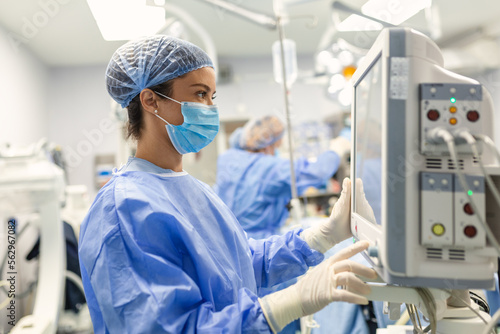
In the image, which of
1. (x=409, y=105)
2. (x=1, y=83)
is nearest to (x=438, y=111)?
(x=409, y=105)

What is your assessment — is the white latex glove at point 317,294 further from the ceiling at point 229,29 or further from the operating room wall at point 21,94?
the operating room wall at point 21,94

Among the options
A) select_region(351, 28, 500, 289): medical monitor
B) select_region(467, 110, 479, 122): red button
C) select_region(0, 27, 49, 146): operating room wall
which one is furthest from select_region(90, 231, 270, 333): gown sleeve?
select_region(0, 27, 49, 146): operating room wall

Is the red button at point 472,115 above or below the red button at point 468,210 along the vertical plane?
above

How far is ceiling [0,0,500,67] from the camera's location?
303 centimetres

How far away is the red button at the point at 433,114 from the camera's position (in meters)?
0.67

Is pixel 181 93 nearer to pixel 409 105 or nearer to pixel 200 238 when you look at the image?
pixel 200 238

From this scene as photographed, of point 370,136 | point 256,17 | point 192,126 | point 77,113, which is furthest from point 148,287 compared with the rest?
point 77,113

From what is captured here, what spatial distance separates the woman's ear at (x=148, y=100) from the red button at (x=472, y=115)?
762 millimetres

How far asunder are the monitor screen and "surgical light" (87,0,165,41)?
3.02ft

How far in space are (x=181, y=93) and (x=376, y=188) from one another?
1.89 ft

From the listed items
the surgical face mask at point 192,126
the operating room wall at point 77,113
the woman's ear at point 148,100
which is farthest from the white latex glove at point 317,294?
the operating room wall at point 77,113

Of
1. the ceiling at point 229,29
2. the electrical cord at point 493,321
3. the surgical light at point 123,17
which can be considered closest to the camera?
the electrical cord at point 493,321

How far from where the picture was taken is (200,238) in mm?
898

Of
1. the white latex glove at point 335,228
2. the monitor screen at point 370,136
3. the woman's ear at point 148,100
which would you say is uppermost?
the woman's ear at point 148,100
